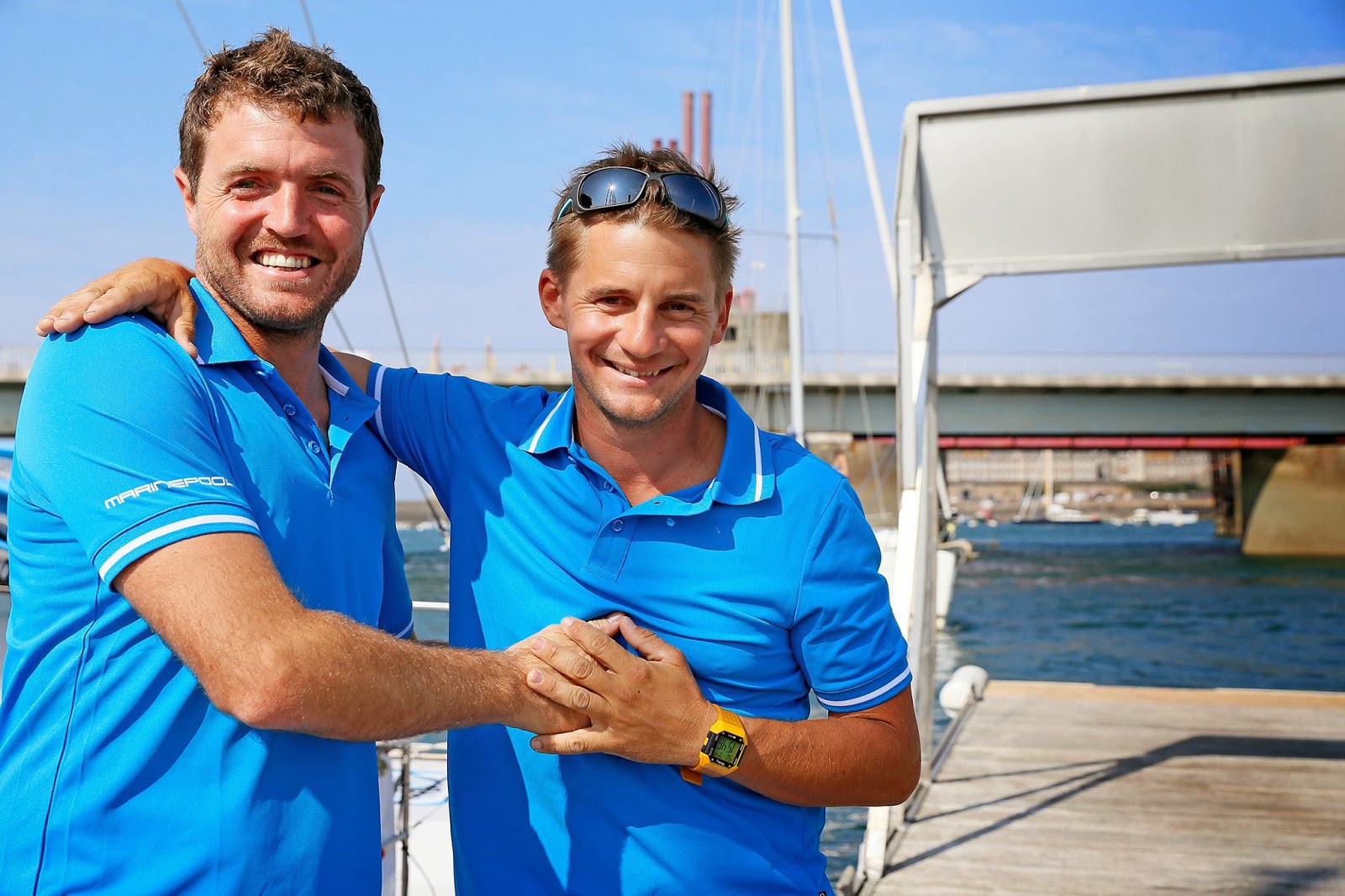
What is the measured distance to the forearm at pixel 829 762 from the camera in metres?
1.87

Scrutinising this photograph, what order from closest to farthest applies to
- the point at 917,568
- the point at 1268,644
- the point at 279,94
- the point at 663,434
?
the point at 279,94 < the point at 663,434 < the point at 917,568 < the point at 1268,644

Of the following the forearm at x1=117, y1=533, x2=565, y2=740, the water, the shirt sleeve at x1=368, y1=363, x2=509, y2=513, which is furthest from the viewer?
the water

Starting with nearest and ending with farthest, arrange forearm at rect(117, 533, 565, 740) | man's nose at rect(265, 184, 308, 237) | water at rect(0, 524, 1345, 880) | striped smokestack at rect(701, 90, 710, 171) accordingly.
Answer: forearm at rect(117, 533, 565, 740) → man's nose at rect(265, 184, 308, 237) → water at rect(0, 524, 1345, 880) → striped smokestack at rect(701, 90, 710, 171)

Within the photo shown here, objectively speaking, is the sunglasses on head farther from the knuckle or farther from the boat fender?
the boat fender

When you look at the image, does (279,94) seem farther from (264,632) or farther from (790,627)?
(790,627)

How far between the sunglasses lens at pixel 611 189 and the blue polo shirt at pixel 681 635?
17.4 inches

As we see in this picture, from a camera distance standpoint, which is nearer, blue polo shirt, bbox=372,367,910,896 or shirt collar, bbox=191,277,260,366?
shirt collar, bbox=191,277,260,366

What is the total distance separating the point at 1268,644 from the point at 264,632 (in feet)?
80.0

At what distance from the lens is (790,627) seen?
1.94 meters

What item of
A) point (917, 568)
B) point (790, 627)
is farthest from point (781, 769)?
point (917, 568)

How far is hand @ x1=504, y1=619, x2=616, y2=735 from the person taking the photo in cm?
175

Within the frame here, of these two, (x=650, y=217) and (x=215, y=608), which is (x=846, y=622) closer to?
(x=650, y=217)

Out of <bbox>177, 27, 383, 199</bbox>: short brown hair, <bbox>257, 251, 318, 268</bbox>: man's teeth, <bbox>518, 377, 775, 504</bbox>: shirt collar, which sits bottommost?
<bbox>518, 377, 775, 504</bbox>: shirt collar

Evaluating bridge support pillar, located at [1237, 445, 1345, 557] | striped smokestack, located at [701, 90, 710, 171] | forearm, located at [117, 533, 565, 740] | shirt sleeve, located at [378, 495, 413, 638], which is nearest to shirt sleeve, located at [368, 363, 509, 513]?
shirt sleeve, located at [378, 495, 413, 638]
